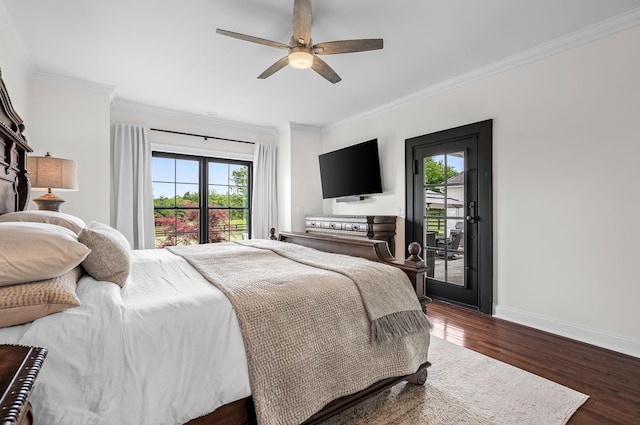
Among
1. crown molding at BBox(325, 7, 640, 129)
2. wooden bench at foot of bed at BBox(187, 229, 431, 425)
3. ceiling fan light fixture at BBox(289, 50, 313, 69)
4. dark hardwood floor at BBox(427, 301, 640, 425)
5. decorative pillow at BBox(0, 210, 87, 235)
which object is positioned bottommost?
dark hardwood floor at BBox(427, 301, 640, 425)

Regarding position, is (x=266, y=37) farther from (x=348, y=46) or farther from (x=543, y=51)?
(x=543, y=51)

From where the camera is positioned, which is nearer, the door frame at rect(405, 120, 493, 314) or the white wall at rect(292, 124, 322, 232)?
the door frame at rect(405, 120, 493, 314)

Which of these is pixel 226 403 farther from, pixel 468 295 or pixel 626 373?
pixel 468 295

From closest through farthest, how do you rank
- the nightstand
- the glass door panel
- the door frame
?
the nightstand → the door frame → the glass door panel

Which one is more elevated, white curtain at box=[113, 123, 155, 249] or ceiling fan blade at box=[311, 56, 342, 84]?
ceiling fan blade at box=[311, 56, 342, 84]

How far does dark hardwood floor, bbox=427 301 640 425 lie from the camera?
179cm

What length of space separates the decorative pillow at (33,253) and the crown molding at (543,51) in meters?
3.83

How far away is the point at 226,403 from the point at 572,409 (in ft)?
6.29

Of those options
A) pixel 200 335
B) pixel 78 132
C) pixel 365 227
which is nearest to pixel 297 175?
Result: pixel 365 227

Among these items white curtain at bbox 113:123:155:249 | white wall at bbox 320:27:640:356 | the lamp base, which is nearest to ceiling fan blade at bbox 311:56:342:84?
white wall at bbox 320:27:640:356

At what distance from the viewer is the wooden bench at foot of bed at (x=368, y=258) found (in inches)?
50.6

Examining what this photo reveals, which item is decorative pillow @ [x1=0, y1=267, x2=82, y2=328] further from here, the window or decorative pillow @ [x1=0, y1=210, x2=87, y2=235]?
the window

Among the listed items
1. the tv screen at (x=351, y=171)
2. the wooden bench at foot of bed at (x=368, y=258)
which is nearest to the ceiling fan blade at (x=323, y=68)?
the wooden bench at foot of bed at (x=368, y=258)

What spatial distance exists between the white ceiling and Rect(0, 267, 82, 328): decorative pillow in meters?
2.22
